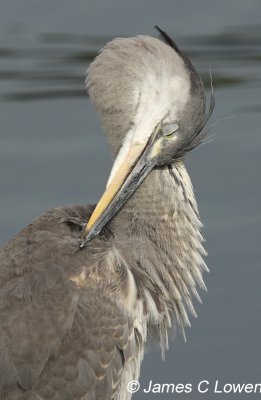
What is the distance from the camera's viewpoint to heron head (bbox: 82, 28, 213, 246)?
300 inches

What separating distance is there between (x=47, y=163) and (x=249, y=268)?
1.69 meters

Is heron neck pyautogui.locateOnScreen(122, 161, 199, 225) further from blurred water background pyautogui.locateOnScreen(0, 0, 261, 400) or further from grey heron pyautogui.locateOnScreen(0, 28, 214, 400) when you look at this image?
blurred water background pyautogui.locateOnScreen(0, 0, 261, 400)

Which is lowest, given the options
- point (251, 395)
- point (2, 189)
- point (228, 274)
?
point (251, 395)

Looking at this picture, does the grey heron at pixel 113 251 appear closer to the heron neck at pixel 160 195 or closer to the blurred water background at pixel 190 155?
the heron neck at pixel 160 195

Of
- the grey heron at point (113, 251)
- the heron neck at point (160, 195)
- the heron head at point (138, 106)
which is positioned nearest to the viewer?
the grey heron at point (113, 251)

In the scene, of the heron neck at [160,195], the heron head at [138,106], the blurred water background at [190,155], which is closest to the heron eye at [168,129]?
the heron head at [138,106]

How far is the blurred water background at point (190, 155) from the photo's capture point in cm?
951

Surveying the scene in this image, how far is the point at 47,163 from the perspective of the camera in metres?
10.8

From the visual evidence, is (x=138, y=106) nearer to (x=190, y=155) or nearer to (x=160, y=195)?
(x=160, y=195)

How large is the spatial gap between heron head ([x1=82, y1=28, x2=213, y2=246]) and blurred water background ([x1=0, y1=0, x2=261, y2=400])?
74.7 inches

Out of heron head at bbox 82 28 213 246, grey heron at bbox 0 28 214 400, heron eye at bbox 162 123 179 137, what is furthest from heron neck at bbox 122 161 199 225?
heron eye at bbox 162 123 179 137

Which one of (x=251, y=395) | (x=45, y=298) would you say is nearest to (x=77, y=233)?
(x=45, y=298)

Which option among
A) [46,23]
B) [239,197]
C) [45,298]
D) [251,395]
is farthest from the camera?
[46,23]

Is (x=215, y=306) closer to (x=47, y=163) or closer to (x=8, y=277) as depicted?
(x=47, y=163)
